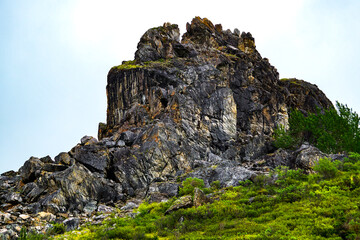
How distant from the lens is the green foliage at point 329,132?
52.5 m

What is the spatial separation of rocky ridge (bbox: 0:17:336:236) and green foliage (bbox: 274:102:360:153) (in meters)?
5.16

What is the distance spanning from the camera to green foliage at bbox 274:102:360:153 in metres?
52.5

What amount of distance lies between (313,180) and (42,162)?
38317 mm

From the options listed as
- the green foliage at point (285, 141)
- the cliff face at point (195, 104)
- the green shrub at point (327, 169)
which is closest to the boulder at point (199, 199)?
the cliff face at point (195, 104)

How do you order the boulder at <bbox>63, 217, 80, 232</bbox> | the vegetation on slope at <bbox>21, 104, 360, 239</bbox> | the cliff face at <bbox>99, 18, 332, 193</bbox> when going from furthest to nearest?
the cliff face at <bbox>99, 18, 332, 193</bbox> → the boulder at <bbox>63, 217, 80, 232</bbox> → the vegetation on slope at <bbox>21, 104, 360, 239</bbox>

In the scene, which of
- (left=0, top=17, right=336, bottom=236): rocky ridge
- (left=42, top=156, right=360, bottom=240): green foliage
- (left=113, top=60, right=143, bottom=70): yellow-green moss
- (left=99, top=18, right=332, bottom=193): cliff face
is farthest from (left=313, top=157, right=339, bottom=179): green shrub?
(left=113, top=60, right=143, bottom=70): yellow-green moss

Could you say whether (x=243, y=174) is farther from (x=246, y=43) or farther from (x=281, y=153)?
(x=246, y=43)

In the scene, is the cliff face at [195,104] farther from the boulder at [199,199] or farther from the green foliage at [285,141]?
the boulder at [199,199]

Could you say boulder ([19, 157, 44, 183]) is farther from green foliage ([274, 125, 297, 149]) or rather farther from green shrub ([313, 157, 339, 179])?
green foliage ([274, 125, 297, 149])

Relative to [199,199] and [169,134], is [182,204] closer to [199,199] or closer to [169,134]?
[199,199]

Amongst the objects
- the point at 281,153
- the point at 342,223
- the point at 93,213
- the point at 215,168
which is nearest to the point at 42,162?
the point at 93,213

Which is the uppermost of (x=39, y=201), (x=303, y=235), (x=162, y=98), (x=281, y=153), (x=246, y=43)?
(x=246, y=43)

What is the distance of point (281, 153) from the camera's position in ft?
170

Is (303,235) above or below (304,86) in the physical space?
below
